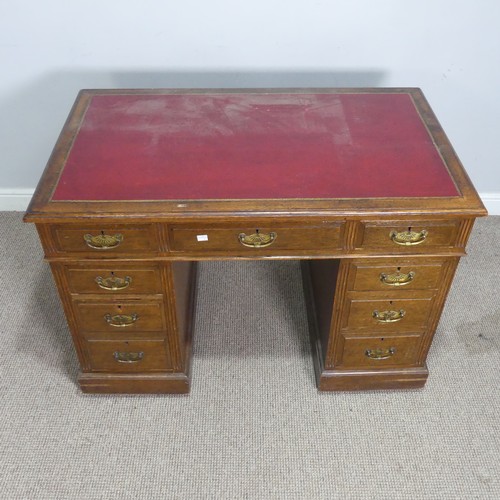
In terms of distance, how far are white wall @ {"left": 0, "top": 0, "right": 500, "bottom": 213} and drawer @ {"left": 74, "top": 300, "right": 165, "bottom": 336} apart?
0.88m

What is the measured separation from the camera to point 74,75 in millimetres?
2031

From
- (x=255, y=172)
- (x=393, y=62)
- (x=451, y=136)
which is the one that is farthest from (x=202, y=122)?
(x=451, y=136)

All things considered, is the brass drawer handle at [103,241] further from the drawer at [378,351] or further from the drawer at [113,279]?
the drawer at [378,351]

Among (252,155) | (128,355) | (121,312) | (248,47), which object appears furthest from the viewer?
(248,47)

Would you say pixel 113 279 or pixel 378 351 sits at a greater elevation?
pixel 113 279

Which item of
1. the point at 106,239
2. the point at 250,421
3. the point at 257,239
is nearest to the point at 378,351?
the point at 250,421

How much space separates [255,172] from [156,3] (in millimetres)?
801

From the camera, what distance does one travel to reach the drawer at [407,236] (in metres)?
1.37

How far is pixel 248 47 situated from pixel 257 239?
2.82 ft

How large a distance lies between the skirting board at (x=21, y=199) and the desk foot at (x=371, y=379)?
3.25 feet

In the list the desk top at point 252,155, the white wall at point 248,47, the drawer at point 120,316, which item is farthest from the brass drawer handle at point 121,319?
the white wall at point 248,47

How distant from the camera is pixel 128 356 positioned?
1713 mm

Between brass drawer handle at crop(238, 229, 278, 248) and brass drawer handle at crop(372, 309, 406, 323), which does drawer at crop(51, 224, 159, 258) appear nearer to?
brass drawer handle at crop(238, 229, 278, 248)

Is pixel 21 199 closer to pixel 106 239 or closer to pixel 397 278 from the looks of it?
pixel 106 239
